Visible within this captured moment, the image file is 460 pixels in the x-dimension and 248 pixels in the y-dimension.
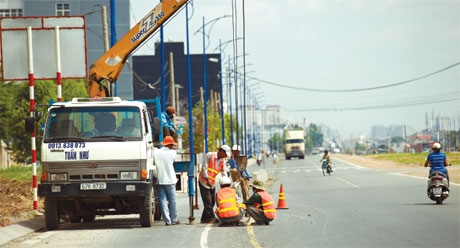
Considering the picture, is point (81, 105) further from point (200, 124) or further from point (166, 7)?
point (200, 124)

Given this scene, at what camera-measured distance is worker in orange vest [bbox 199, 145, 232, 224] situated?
2236 cm

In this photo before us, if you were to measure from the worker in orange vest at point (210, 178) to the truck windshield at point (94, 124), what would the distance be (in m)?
1.96

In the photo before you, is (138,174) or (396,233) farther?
(138,174)

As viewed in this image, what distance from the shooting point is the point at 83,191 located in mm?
20922

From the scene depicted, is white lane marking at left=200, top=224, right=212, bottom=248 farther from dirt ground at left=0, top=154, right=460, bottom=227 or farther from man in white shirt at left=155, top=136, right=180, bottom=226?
dirt ground at left=0, top=154, right=460, bottom=227

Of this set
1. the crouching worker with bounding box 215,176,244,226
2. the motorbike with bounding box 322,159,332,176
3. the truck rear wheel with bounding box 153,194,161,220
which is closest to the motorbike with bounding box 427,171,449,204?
the truck rear wheel with bounding box 153,194,161,220

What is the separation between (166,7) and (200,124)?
73.9 m

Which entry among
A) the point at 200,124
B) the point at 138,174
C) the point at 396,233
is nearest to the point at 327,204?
the point at 138,174

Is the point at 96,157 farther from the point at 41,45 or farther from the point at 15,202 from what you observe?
the point at 15,202

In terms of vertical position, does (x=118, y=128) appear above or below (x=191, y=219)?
above

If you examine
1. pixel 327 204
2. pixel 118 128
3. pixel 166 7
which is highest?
pixel 166 7

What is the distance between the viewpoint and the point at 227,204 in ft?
69.2

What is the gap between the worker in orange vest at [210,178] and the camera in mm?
22359

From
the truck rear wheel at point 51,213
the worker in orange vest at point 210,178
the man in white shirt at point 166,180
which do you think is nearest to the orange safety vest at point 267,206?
the worker in orange vest at point 210,178
